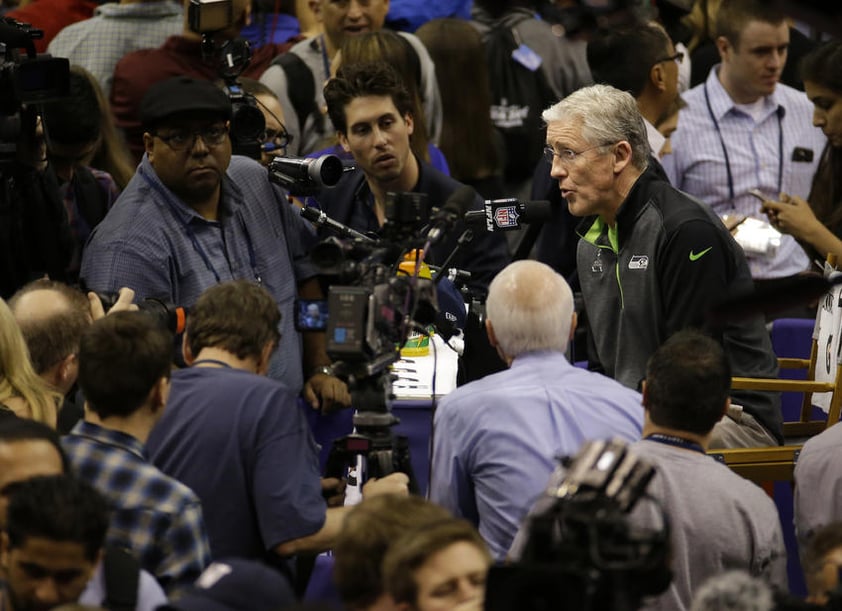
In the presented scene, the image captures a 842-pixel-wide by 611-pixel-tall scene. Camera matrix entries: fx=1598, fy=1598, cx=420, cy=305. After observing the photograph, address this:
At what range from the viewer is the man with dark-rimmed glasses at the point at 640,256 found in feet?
17.5

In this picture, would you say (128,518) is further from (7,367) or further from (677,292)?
(677,292)

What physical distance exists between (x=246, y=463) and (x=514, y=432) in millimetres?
758

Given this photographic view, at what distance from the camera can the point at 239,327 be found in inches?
173

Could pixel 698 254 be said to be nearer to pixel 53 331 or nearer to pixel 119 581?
pixel 53 331

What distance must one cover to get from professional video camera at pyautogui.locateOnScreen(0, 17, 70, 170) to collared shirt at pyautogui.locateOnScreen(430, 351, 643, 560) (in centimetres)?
179

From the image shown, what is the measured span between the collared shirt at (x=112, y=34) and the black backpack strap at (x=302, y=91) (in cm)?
60

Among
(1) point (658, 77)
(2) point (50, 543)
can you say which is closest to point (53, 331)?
(2) point (50, 543)

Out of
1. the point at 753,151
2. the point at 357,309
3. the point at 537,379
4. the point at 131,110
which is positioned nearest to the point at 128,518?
the point at 357,309

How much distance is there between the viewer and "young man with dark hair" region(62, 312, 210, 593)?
381cm

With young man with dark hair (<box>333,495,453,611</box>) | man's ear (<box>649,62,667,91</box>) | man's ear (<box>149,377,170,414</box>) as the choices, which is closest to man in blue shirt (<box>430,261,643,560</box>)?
man's ear (<box>149,377,170,414</box>)

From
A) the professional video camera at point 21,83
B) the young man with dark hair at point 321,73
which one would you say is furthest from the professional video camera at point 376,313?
the young man with dark hair at point 321,73

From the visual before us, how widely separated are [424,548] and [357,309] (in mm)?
1054

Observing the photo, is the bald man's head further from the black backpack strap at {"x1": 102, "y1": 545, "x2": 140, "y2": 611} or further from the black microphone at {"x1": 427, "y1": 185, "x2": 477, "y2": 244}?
the black backpack strap at {"x1": 102, "y1": 545, "x2": 140, "y2": 611}

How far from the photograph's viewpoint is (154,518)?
3814mm
